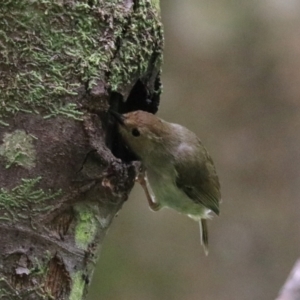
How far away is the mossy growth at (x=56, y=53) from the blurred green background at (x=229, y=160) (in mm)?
3387

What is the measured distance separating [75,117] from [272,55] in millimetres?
4473

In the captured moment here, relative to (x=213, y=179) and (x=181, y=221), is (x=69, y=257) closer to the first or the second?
(x=213, y=179)

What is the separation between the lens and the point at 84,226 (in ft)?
4.91

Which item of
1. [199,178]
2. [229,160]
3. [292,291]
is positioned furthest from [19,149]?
[229,160]

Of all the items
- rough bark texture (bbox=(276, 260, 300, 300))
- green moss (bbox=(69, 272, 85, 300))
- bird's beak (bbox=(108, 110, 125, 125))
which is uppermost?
bird's beak (bbox=(108, 110, 125, 125))

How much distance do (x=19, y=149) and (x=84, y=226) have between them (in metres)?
0.25

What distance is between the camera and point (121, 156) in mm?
2025

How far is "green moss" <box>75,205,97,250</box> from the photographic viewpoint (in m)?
1.49

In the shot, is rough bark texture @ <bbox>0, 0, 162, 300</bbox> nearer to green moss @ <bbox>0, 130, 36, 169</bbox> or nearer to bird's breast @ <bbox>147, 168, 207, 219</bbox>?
green moss @ <bbox>0, 130, 36, 169</bbox>

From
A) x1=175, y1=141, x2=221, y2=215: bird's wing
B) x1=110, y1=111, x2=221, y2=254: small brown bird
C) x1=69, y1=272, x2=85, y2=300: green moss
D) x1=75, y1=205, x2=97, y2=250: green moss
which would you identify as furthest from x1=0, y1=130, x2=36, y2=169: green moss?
x1=175, y1=141, x2=221, y2=215: bird's wing

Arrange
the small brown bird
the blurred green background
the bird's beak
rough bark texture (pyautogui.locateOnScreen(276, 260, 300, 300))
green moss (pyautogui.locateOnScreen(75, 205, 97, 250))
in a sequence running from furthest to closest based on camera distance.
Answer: the blurred green background, the small brown bird, rough bark texture (pyautogui.locateOnScreen(276, 260, 300, 300)), the bird's beak, green moss (pyautogui.locateOnScreen(75, 205, 97, 250))

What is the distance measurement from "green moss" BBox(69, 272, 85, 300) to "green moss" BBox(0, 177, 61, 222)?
19cm

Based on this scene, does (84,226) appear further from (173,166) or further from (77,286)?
(173,166)

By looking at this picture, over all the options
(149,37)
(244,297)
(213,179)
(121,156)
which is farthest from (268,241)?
(149,37)
